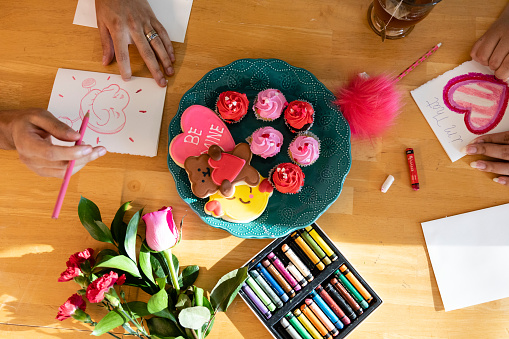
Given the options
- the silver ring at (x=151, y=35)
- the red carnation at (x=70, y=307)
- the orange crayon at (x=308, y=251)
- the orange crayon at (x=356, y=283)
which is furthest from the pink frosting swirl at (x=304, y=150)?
the red carnation at (x=70, y=307)

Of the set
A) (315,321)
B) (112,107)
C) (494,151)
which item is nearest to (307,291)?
(315,321)

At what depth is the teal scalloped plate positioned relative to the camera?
3.26 ft

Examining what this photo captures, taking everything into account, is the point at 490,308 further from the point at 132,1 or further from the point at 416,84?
the point at 132,1

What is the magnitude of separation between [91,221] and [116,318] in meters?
0.27

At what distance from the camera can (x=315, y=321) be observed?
3.27 feet

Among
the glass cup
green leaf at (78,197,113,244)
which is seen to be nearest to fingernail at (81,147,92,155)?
green leaf at (78,197,113,244)

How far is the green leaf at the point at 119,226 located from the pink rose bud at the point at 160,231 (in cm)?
14

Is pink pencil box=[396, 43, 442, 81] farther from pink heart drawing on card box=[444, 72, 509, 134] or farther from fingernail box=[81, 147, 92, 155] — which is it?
fingernail box=[81, 147, 92, 155]

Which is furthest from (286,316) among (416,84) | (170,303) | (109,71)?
(109,71)

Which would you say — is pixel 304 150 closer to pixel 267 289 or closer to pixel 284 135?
pixel 284 135

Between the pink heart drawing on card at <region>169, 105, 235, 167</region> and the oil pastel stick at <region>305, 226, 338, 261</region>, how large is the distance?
329 millimetres

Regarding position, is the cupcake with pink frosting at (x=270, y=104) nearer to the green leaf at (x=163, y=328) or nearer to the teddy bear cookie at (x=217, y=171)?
the teddy bear cookie at (x=217, y=171)

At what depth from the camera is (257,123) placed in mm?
1066

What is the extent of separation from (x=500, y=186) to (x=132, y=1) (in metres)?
1.24
